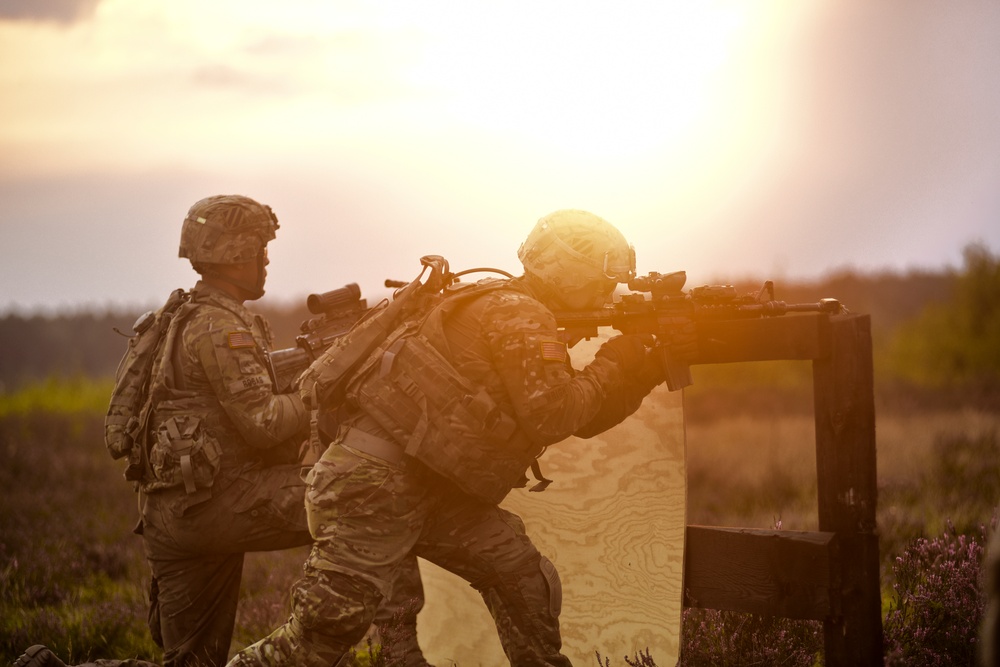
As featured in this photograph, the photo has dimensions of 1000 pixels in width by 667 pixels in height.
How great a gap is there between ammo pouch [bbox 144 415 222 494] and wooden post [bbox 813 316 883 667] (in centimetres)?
305

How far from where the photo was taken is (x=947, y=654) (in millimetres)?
4445

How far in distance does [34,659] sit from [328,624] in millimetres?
1569

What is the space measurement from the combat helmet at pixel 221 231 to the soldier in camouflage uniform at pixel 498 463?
1222 mm

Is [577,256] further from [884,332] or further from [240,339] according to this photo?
[884,332]

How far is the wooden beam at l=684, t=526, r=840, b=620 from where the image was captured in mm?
4070

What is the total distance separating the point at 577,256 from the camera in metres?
4.30

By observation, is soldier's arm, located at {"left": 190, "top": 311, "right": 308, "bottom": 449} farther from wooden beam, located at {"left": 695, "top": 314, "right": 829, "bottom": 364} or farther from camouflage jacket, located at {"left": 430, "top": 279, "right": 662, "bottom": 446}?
wooden beam, located at {"left": 695, "top": 314, "right": 829, "bottom": 364}

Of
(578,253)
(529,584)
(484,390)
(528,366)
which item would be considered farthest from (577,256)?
(529,584)

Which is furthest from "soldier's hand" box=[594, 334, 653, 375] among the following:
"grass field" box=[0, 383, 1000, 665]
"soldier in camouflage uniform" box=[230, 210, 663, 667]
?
"grass field" box=[0, 383, 1000, 665]

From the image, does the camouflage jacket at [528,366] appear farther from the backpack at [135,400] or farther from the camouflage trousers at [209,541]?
the backpack at [135,400]

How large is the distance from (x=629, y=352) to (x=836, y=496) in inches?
43.7

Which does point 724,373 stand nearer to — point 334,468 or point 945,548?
point 945,548

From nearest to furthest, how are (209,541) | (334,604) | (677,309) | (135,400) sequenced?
(334,604)
(677,309)
(209,541)
(135,400)

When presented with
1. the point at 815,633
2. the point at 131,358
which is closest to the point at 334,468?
the point at 131,358
